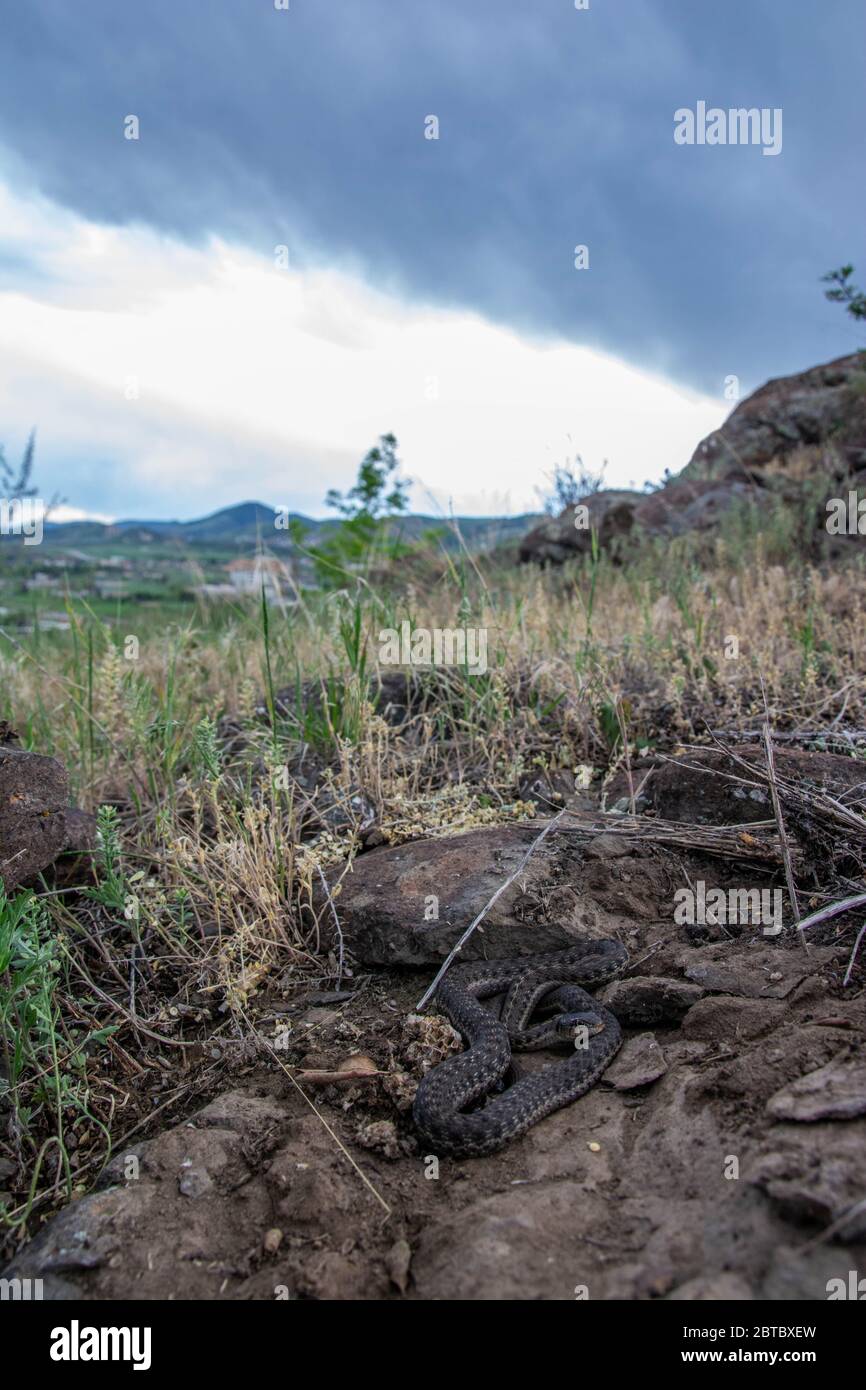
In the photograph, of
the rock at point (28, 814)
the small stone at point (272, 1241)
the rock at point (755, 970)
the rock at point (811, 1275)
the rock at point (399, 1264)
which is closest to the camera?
the rock at point (811, 1275)

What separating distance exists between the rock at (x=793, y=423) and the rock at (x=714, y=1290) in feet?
→ 44.2

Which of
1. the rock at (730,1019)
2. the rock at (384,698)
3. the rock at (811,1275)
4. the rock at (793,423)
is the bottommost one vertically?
the rock at (811,1275)

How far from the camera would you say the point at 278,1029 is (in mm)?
3551

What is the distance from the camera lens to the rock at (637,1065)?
3000mm

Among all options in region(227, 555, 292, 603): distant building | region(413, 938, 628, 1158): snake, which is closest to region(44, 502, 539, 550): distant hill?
region(227, 555, 292, 603): distant building

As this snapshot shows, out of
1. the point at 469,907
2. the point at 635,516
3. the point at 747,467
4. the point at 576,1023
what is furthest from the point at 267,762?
the point at 747,467

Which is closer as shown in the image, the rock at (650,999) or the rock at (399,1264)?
the rock at (399,1264)

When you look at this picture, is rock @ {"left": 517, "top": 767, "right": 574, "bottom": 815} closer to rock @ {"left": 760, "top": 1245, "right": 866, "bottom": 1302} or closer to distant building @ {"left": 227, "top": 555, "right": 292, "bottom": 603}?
distant building @ {"left": 227, "top": 555, "right": 292, "bottom": 603}

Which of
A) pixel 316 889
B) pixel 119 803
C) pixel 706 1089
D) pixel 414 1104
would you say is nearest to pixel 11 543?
pixel 119 803

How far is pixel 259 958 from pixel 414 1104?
123 cm

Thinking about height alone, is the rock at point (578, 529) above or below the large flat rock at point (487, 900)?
above

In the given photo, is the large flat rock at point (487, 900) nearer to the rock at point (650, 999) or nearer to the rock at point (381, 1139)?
the rock at point (650, 999)

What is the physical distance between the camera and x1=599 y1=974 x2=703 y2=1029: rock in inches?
130

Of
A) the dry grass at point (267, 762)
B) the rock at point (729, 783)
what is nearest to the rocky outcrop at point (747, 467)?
the dry grass at point (267, 762)
